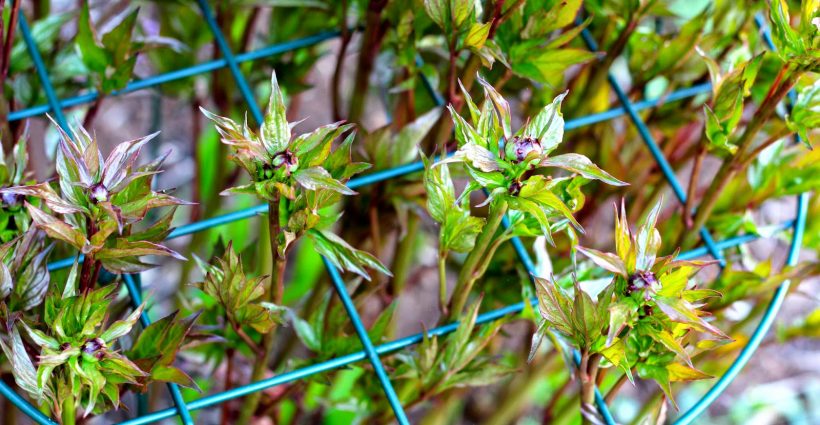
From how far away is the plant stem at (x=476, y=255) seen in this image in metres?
Answer: 0.55

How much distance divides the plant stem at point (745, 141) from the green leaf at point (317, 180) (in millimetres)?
329

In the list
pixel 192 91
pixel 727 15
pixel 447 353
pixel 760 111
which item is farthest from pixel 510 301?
pixel 192 91

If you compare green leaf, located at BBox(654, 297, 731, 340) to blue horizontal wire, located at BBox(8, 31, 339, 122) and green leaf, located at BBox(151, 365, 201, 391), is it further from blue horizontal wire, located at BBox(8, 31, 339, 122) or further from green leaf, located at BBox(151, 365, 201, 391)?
blue horizontal wire, located at BBox(8, 31, 339, 122)

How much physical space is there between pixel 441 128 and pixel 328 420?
0.61 metres

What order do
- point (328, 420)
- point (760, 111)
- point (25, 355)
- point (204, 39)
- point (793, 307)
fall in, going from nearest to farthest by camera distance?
point (25, 355) < point (760, 111) < point (204, 39) < point (328, 420) < point (793, 307)

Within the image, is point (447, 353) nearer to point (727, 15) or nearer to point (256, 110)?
point (256, 110)

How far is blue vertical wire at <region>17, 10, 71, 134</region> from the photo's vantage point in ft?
2.37

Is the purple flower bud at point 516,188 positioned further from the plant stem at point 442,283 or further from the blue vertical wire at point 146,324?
the blue vertical wire at point 146,324

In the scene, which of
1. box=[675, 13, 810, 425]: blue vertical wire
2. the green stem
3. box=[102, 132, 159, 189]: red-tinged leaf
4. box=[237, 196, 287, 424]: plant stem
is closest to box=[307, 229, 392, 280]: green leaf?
box=[237, 196, 287, 424]: plant stem

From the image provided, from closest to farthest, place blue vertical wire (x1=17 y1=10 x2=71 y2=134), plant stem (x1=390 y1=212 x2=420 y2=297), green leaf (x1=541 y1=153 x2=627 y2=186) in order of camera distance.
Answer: green leaf (x1=541 y1=153 x2=627 y2=186) < blue vertical wire (x1=17 y1=10 x2=71 y2=134) < plant stem (x1=390 y1=212 x2=420 y2=297)

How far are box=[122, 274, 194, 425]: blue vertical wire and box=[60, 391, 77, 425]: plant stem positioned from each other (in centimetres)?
6

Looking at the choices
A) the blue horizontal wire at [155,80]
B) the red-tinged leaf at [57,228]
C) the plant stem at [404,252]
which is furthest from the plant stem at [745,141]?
the red-tinged leaf at [57,228]

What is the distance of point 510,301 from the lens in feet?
2.68

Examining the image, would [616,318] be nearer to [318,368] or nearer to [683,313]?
[683,313]
